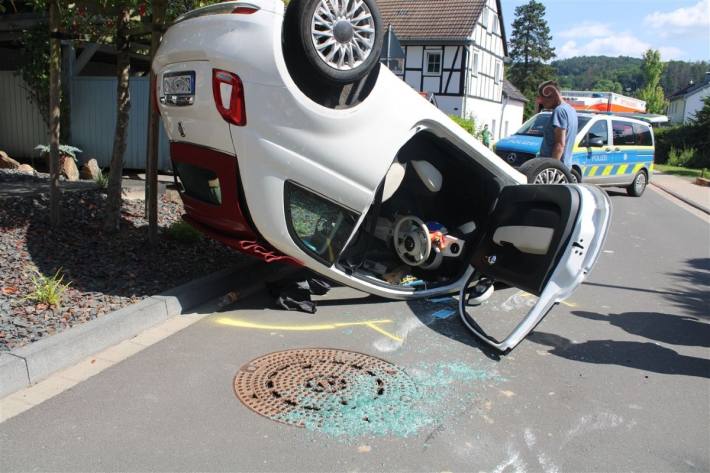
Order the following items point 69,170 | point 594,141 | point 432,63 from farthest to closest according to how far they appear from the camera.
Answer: point 432,63 → point 594,141 → point 69,170

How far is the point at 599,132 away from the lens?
13.6 meters

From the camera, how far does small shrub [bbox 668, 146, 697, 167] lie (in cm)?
3070

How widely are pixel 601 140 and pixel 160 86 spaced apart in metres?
11.3

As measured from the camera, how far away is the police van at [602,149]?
12.6 m

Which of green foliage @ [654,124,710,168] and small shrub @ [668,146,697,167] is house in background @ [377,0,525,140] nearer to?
green foliage @ [654,124,710,168]

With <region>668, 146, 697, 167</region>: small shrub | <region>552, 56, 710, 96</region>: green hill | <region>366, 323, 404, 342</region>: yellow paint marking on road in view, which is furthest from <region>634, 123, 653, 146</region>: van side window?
<region>552, 56, 710, 96</region>: green hill

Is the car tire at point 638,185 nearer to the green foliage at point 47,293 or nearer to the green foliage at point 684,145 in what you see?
the green foliage at point 47,293

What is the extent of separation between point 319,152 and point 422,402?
1.87m

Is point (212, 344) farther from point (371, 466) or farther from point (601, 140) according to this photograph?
point (601, 140)

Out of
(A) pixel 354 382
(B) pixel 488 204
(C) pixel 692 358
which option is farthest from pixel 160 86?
(C) pixel 692 358

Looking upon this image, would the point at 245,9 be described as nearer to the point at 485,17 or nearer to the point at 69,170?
the point at 69,170

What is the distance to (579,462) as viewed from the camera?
9.98 ft

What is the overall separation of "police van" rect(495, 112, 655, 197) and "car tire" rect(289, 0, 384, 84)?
846 cm

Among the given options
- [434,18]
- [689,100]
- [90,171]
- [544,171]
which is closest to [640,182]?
[544,171]
